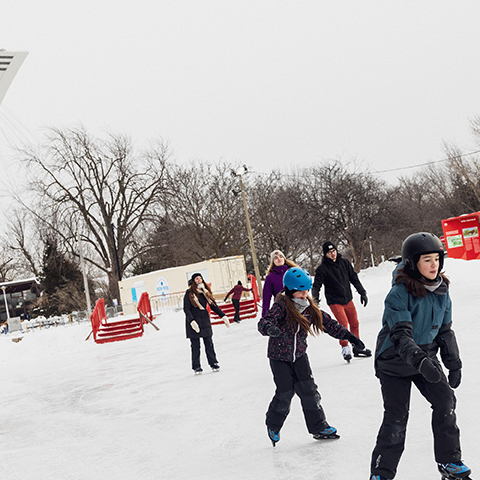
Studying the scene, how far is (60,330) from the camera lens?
21.4 m

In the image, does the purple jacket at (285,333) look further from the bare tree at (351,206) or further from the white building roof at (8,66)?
the bare tree at (351,206)

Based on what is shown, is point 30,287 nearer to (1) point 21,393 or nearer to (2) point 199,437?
(1) point 21,393

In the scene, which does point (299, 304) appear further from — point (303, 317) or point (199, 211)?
point (199, 211)

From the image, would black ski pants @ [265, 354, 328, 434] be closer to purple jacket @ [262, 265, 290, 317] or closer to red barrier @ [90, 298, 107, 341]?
purple jacket @ [262, 265, 290, 317]

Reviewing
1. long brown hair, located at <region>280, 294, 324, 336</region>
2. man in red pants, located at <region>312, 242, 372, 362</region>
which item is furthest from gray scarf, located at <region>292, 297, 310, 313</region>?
man in red pants, located at <region>312, 242, 372, 362</region>

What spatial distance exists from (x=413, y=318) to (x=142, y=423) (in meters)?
4.19

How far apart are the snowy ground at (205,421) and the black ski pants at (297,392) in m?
0.19

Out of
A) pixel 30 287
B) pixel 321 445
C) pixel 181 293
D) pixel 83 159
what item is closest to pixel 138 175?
pixel 83 159

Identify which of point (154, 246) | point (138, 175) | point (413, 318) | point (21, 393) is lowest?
point (21, 393)

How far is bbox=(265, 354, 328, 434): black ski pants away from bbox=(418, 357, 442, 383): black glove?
1542 mm

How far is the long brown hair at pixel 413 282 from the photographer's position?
2.91 meters

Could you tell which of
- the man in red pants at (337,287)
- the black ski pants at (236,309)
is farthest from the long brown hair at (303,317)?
the black ski pants at (236,309)

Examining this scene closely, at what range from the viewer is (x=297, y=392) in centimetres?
419

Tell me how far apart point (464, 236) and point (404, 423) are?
22.3 m
